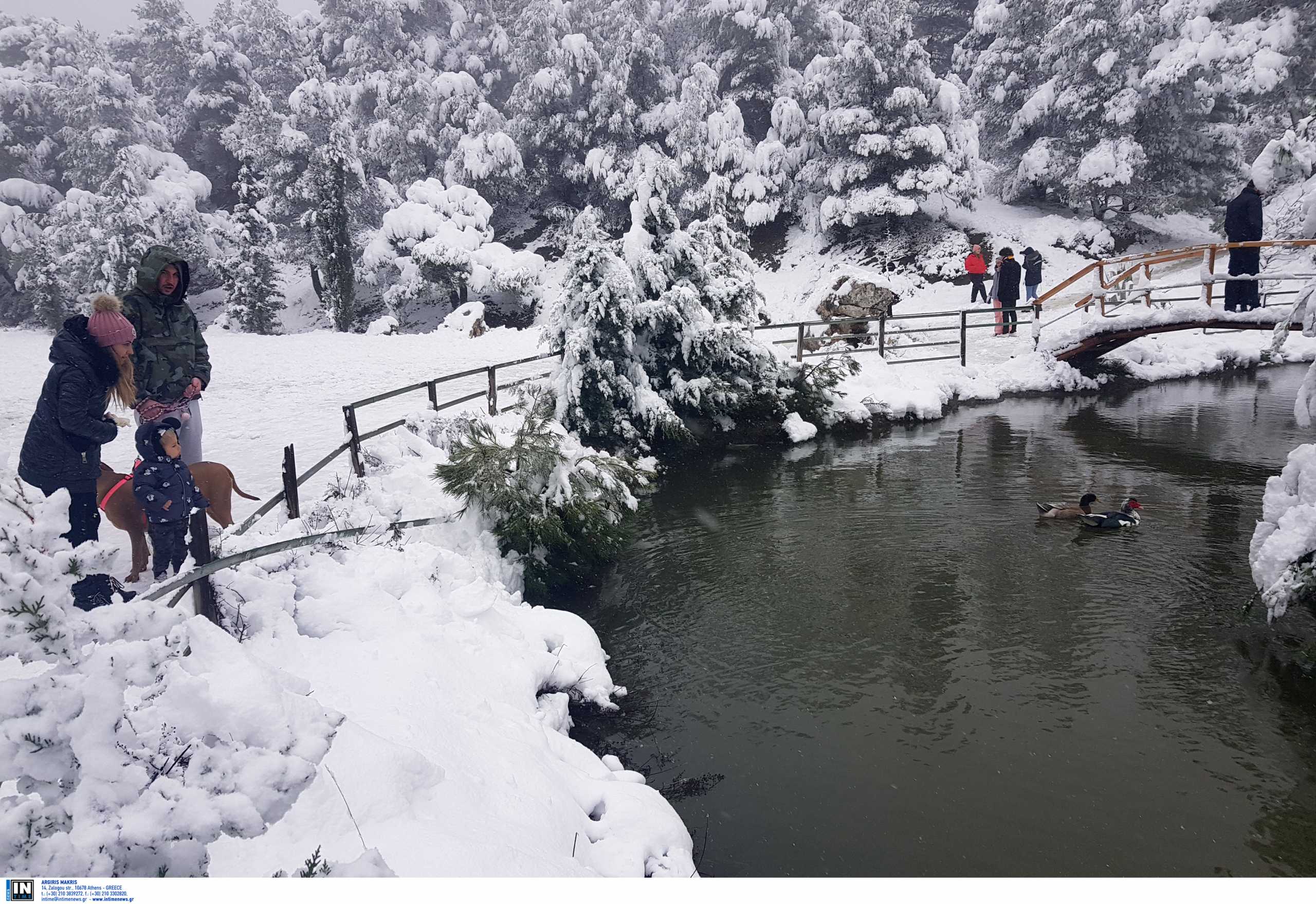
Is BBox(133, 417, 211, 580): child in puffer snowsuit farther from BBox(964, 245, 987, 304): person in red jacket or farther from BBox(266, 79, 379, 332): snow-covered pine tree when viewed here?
BBox(266, 79, 379, 332): snow-covered pine tree

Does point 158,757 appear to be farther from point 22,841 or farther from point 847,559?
point 847,559

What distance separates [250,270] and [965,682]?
25.9m

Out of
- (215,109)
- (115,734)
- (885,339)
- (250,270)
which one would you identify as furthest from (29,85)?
(215,109)

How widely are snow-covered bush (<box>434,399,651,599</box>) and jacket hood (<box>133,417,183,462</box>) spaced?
2880 mm

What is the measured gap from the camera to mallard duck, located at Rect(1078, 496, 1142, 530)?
26.7 ft

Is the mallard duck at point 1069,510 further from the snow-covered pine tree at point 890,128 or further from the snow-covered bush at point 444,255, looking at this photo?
the snow-covered bush at point 444,255

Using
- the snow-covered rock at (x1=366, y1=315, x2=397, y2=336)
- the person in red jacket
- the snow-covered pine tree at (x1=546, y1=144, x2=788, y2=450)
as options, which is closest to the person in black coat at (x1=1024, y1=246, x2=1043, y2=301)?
the person in red jacket

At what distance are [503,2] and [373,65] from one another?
6258 mm

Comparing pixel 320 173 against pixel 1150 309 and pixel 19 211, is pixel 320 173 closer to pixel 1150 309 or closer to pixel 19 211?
pixel 19 211

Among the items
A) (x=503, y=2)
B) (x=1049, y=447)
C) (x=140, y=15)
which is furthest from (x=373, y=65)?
(x=1049, y=447)

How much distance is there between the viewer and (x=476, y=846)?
3240 millimetres

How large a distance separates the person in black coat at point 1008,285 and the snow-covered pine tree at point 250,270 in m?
21.5

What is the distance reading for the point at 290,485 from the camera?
5.79m

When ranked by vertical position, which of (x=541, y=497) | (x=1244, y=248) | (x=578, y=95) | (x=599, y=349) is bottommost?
(x=541, y=497)
